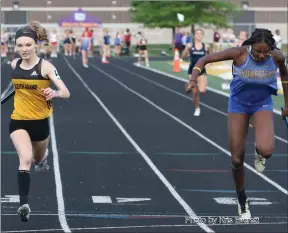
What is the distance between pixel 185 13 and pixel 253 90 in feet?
232

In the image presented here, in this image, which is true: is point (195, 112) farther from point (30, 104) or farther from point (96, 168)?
point (30, 104)

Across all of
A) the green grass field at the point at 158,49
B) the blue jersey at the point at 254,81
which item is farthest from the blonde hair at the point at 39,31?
the green grass field at the point at 158,49

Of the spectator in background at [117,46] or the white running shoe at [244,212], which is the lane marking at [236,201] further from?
the spectator in background at [117,46]

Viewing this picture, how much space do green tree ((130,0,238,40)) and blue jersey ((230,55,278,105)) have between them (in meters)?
68.7

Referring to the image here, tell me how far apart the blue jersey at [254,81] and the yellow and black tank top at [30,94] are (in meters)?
1.74

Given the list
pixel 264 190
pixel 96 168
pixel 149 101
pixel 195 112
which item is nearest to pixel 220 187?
pixel 264 190

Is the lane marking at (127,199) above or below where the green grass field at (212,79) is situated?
above

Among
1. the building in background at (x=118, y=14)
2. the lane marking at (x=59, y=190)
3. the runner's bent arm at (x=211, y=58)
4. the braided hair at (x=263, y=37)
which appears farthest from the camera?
the building in background at (x=118, y=14)

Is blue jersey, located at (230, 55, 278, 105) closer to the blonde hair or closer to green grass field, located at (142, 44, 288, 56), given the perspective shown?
the blonde hair

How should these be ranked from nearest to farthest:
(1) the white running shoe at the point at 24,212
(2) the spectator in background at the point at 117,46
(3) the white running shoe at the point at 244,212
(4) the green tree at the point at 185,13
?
(1) the white running shoe at the point at 24,212 → (3) the white running shoe at the point at 244,212 → (2) the spectator in background at the point at 117,46 → (4) the green tree at the point at 185,13

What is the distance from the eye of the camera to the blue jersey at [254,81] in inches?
360

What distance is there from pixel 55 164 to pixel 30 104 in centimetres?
1263

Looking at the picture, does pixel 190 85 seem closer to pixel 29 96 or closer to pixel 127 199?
pixel 29 96

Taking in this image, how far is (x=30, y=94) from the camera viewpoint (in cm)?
843
